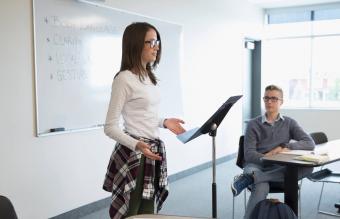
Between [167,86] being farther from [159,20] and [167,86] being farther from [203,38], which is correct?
[203,38]

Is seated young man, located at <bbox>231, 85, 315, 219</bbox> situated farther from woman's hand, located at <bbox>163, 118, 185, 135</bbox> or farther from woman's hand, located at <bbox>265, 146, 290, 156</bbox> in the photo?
woman's hand, located at <bbox>163, 118, 185, 135</bbox>

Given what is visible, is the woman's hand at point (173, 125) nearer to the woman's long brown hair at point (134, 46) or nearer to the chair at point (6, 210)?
the woman's long brown hair at point (134, 46)

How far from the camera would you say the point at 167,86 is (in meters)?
4.67

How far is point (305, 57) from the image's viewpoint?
24.8ft

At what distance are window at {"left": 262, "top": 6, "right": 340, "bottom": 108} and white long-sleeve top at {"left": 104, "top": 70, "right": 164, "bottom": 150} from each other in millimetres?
6085

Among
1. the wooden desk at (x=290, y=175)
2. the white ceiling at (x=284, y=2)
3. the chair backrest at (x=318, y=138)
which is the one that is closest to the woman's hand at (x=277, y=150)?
the wooden desk at (x=290, y=175)

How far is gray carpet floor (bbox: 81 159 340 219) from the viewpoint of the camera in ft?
12.0

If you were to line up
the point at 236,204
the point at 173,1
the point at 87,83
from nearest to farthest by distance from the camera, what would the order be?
the point at 87,83 < the point at 236,204 < the point at 173,1

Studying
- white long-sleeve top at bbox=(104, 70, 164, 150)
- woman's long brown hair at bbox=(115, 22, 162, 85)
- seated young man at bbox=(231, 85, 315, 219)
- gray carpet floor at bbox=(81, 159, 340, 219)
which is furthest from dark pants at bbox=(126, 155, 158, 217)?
gray carpet floor at bbox=(81, 159, 340, 219)

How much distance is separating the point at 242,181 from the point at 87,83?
163cm

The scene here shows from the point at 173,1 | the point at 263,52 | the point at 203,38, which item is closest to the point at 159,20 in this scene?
the point at 173,1

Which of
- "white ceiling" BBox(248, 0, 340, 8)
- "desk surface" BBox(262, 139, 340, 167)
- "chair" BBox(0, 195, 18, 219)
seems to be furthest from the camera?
"white ceiling" BBox(248, 0, 340, 8)

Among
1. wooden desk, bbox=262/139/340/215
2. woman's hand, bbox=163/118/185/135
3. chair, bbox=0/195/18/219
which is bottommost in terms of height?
wooden desk, bbox=262/139/340/215

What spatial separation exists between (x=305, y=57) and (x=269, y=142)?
4980mm
